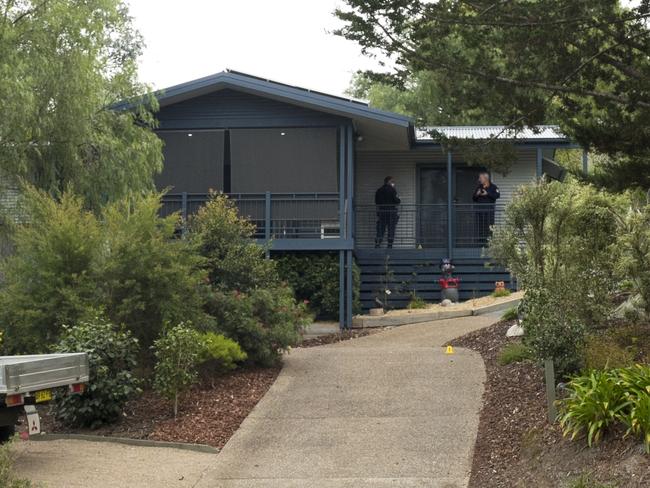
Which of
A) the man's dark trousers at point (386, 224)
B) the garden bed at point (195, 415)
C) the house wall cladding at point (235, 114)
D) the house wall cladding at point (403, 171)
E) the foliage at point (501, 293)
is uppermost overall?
the house wall cladding at point (235, 114)

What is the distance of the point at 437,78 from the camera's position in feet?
39.0

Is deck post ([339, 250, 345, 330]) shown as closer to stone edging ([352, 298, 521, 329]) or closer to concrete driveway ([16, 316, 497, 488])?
stone edging ([352, 298, 521, 329])

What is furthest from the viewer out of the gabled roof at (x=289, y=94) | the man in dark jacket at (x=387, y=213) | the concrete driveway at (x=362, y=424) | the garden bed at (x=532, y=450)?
the man in dark jacket at (x=387, y=213)

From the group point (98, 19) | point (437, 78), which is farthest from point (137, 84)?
point (437, 78)

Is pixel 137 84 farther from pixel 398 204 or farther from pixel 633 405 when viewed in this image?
pixel 633 405

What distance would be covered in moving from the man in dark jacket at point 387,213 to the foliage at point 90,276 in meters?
9.18

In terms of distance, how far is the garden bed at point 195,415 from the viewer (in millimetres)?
10711

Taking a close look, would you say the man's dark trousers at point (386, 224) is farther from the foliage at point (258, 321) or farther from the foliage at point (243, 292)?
the foliage at point (258, 321)

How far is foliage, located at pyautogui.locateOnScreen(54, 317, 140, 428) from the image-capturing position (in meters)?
10.9

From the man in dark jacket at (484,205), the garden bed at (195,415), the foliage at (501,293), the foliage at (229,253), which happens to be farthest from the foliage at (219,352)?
the man in dark jacket at (484,205)

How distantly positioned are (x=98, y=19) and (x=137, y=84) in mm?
1786

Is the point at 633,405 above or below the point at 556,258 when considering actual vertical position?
below

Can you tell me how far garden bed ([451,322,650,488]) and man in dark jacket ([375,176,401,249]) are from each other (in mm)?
9145

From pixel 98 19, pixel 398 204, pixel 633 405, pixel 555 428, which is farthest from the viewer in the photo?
pixel 398 204
